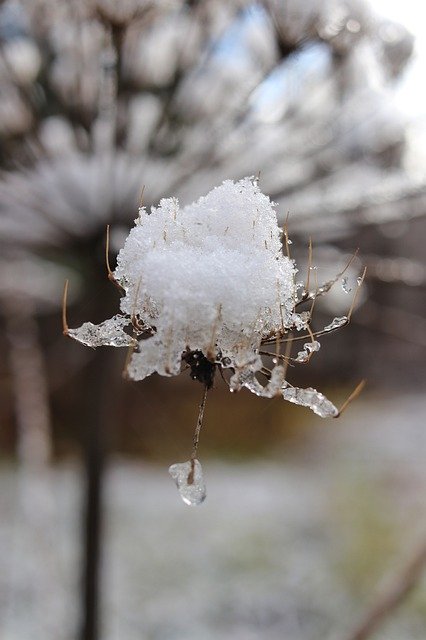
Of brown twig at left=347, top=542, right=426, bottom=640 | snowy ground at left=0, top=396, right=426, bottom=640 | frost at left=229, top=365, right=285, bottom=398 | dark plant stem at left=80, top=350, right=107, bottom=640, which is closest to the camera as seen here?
frost at left=229, top=365, right=285, bottom=398

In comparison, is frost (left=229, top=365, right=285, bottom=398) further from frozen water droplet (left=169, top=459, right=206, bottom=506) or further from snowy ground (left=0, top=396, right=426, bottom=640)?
snowy ground (left=0, top=396, right=426, bottom=640)

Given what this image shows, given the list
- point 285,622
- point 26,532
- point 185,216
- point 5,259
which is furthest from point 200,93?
point 26,532

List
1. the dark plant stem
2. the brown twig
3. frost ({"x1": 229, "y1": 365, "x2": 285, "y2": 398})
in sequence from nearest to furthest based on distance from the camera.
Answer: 1. frost ({"x1": 229, "y1": 365, "x2": 285, "y2": 398})
2. the brown twig
3. the dark plant stem


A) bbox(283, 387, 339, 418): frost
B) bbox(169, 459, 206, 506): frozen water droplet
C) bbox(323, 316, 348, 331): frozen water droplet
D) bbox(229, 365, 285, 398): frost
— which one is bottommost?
bbox(169, 459, 206, 506): frozen water droplet

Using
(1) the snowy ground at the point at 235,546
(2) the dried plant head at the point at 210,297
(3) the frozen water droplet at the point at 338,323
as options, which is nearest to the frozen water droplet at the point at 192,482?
(2) the dried plant head at the point at 210,297

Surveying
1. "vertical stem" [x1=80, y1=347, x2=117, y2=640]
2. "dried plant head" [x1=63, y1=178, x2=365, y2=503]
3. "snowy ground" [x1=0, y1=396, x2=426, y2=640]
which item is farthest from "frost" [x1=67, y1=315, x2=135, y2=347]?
"snowy ground" [x1=0, y1=396, x2=426, y2=640]
